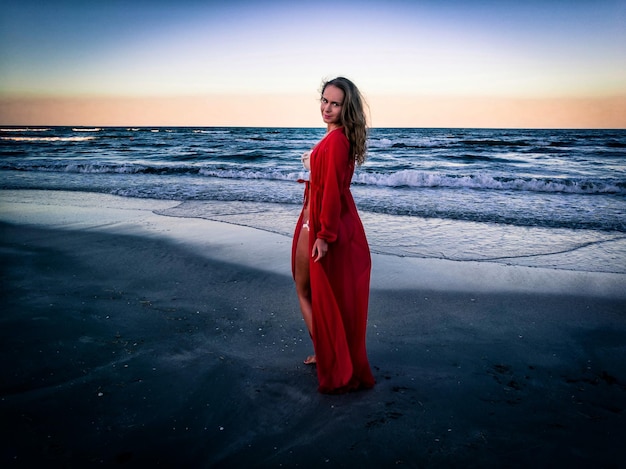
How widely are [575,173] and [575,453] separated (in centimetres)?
1886

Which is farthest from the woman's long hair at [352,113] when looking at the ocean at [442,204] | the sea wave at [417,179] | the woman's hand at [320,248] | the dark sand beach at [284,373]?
the sea wave at [417,179]

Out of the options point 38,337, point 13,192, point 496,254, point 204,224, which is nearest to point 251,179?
point 13,192

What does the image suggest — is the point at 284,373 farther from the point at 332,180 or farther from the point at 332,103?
the point at 332,103

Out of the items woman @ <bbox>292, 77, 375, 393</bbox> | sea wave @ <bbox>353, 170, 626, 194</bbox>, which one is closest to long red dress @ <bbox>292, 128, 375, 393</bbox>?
woman @ <bbox>292, 77, 375, 393</bbox>

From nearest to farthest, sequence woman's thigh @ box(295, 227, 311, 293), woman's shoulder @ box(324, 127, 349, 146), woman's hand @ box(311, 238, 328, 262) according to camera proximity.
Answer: woman's shoulder @ box(324, 127, 349, 146)
woman's hand @ box(311, 238, 328, 262)
woman's thigh @ box(295, 227, 311, 293)

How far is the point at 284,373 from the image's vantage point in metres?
2.97

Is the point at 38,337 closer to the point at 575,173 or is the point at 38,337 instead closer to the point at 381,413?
the point at 381,413

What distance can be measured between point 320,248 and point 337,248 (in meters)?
0.15

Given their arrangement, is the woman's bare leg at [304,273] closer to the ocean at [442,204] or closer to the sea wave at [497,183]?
the ocean at [442,204]

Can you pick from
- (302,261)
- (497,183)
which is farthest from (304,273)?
(497,183)

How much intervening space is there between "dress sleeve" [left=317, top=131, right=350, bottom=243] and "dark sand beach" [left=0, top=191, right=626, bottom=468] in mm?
1125

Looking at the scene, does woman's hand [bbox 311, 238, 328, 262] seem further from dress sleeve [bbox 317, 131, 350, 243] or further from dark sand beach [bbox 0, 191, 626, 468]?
dark sand beach [bbox 0, 191, 626, 468]

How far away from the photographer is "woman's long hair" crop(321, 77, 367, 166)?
2475 millimetres

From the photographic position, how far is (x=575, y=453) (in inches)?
85.0
